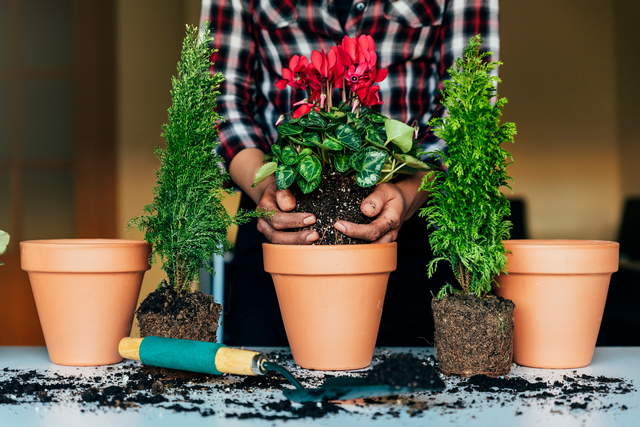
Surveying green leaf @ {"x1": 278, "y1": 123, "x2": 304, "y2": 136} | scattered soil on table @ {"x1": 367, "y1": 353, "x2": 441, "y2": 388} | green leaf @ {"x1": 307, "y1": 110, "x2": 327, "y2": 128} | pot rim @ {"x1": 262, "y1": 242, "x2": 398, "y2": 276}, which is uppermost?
green leaf @ {"x1": 307, "y1": 110, "x2": 327, "y2": 128}

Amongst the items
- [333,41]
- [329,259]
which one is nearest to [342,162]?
[329,259]

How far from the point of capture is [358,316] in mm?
804

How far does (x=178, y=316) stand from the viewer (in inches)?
31.2

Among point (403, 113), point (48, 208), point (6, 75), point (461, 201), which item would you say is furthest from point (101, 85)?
point (461, 201)

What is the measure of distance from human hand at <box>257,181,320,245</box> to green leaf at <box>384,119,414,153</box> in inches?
7.2

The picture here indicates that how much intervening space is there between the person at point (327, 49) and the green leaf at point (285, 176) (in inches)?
14.2

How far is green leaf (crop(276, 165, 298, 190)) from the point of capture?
0.84m

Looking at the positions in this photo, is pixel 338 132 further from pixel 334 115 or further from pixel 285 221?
pixel 285 221

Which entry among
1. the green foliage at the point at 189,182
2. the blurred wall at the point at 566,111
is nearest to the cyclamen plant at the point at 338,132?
the green foliage at the point at 189,182

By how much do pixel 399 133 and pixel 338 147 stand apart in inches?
4.0

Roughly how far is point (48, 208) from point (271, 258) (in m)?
3.06

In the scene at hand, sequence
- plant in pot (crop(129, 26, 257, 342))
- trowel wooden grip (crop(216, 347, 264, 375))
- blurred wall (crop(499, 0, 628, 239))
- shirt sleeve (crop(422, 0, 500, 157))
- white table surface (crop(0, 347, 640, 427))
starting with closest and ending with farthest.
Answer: white table surface (crop(0, 347, 640, 427)), trowel wooden grip (crop(216, 347, 264, 375)), plant in pot (crop(129, 26, 257, 342)), shirt sleeve (crop(422, 0, 500, 157)), blurred wall (crop(499, 0, 628, 239))

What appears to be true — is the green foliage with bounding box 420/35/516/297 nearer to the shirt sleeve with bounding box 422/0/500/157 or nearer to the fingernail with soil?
the fingernail with soil

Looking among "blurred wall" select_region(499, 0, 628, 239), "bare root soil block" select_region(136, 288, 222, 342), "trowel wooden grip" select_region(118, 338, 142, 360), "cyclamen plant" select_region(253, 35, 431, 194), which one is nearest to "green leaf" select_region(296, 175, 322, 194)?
"cyclamen plant" select_region(253, 35, 431, 194)
